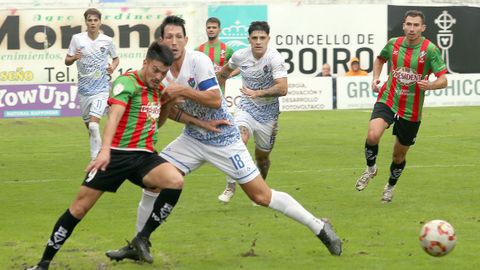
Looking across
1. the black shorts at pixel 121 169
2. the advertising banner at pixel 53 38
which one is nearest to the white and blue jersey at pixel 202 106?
the black shorts at pixel 121 169

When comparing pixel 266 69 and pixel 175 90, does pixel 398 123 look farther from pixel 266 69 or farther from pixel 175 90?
pixel 175 90

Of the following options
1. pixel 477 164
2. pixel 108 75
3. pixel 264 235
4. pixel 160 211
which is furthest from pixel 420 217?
pixel 108 75

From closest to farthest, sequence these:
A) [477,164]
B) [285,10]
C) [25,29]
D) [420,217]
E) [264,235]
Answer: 1. [264,235]
2. [420,217]
3. [477,164]
4. [25,29]
5. [285,10]

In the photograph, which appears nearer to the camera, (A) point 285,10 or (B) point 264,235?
(B) point 264,235

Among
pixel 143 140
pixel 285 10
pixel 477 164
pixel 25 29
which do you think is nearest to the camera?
pixel 143 140

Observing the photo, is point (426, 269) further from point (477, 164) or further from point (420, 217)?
point (477, 164)

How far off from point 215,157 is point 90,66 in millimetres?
8358

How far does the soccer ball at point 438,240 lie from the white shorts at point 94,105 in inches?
354

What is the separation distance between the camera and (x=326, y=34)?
109ft

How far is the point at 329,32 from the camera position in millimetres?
33156

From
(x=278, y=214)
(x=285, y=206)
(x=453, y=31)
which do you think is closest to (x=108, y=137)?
(x=285, y=206)

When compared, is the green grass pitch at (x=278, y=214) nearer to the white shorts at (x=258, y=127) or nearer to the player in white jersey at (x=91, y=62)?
the white shorts at (x=258, y=127)

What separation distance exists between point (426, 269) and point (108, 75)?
9.72 metres

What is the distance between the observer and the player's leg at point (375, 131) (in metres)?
13.3
